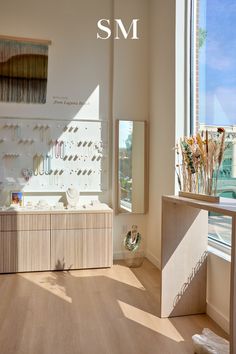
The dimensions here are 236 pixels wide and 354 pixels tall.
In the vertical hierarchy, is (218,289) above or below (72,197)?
below

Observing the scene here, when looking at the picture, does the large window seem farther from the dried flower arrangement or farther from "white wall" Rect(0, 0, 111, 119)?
"white wall" Rect(0, 0, 111, 119)

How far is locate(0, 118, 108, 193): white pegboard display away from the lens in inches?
146

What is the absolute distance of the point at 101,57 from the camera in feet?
12.9

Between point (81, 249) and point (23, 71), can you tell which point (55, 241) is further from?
point (23, 71)

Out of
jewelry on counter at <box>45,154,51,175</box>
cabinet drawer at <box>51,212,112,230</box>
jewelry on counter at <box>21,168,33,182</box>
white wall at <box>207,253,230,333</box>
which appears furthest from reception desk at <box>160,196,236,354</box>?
jewelry on counter at <box>21,168,33,182</box>

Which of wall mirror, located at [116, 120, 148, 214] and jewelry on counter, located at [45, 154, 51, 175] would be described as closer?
jewelry on counter, located at [45, 154, 51, 175]

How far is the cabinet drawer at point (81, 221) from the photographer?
11.4ft

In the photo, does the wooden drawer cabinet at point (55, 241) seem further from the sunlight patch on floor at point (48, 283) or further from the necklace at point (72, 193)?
the necklace at point (72, 193)

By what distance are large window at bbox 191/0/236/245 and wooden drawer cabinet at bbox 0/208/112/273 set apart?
1417 millimetres

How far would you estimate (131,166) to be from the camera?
4016 millimetres

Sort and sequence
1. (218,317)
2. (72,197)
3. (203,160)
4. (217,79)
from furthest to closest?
1. (72,197)
2. (217,79)
3. (218,317)
4. (203,160)

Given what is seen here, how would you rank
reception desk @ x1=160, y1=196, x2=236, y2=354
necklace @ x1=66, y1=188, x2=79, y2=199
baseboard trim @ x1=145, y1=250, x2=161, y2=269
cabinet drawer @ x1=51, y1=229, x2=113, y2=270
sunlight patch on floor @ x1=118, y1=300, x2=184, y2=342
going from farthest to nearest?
necklace @ x1=66, y1=188, x2=79, y2=199 < baseboard trim @ x1=145, y1=250, x2=161, y2=269 < cabinet drawer @ x1=51, y1=229, x2=113, y2=270 < reception desk @ x1=160, y1=196, x2=236, y2=354 < sunlight patch on floor @ x1=118, y1=300, x2=184, y2=342

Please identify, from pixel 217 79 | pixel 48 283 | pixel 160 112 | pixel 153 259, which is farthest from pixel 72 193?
pixel 217 79

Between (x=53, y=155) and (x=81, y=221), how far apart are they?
99cm
